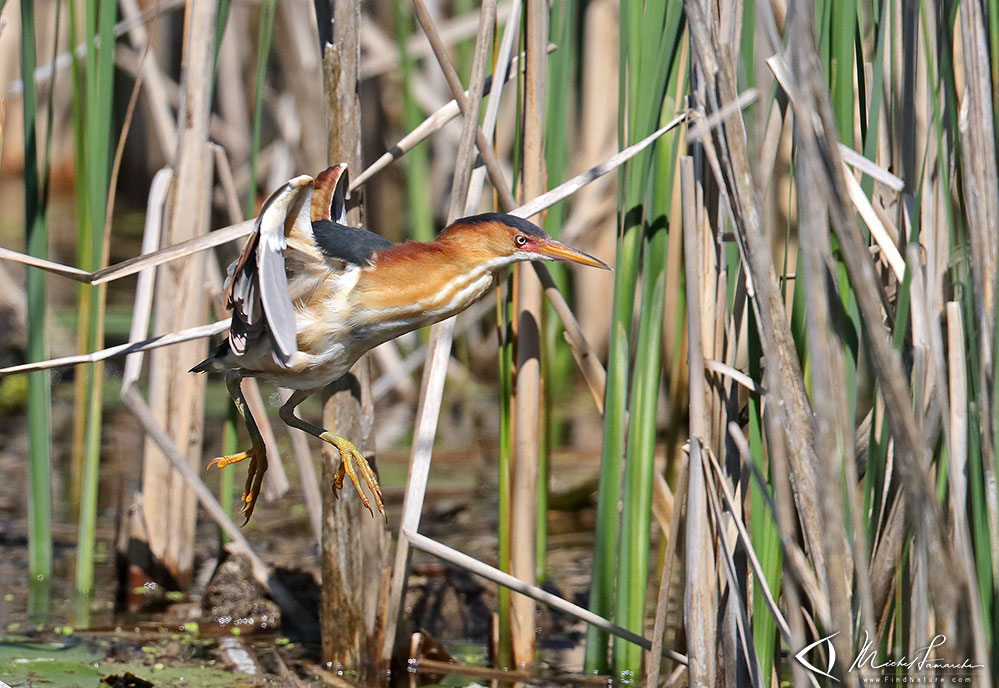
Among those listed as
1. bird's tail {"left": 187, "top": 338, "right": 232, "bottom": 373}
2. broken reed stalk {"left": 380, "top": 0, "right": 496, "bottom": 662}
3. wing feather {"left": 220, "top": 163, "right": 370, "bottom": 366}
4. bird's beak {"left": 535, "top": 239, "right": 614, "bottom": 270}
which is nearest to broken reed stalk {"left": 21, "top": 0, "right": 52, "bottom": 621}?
bird's tail {"left": 187, "top": 338, "right": 232, "bottom": 373}

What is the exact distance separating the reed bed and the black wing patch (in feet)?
0.63

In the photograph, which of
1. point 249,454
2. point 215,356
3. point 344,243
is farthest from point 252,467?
point 344,243

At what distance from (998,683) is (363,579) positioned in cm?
125

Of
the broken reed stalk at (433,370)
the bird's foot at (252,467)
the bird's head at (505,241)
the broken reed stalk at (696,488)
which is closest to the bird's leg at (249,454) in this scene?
the bird's foot at (252,467)

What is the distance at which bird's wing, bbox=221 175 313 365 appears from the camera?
171 cm

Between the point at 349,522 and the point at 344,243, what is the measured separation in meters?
0.70

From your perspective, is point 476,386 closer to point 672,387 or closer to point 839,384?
point 672,387

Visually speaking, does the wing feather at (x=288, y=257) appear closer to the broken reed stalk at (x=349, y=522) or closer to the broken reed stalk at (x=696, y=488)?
the broken reed stalk at (x=349, y=522)

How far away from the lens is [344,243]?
2.00m

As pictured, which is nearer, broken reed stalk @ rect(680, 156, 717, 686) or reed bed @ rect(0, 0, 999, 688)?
reed bed @ rect(0, 0, 999, 688)

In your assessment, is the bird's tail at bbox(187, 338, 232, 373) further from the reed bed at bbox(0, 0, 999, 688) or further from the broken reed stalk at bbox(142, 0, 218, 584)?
the broken reed stalk at bbox(142, 0, 218, 584)

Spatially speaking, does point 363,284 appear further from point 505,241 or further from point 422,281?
point 505,241

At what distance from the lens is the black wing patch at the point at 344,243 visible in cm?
199

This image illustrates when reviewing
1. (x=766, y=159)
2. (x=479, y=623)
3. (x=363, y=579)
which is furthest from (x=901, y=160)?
(x=479, y=623)
